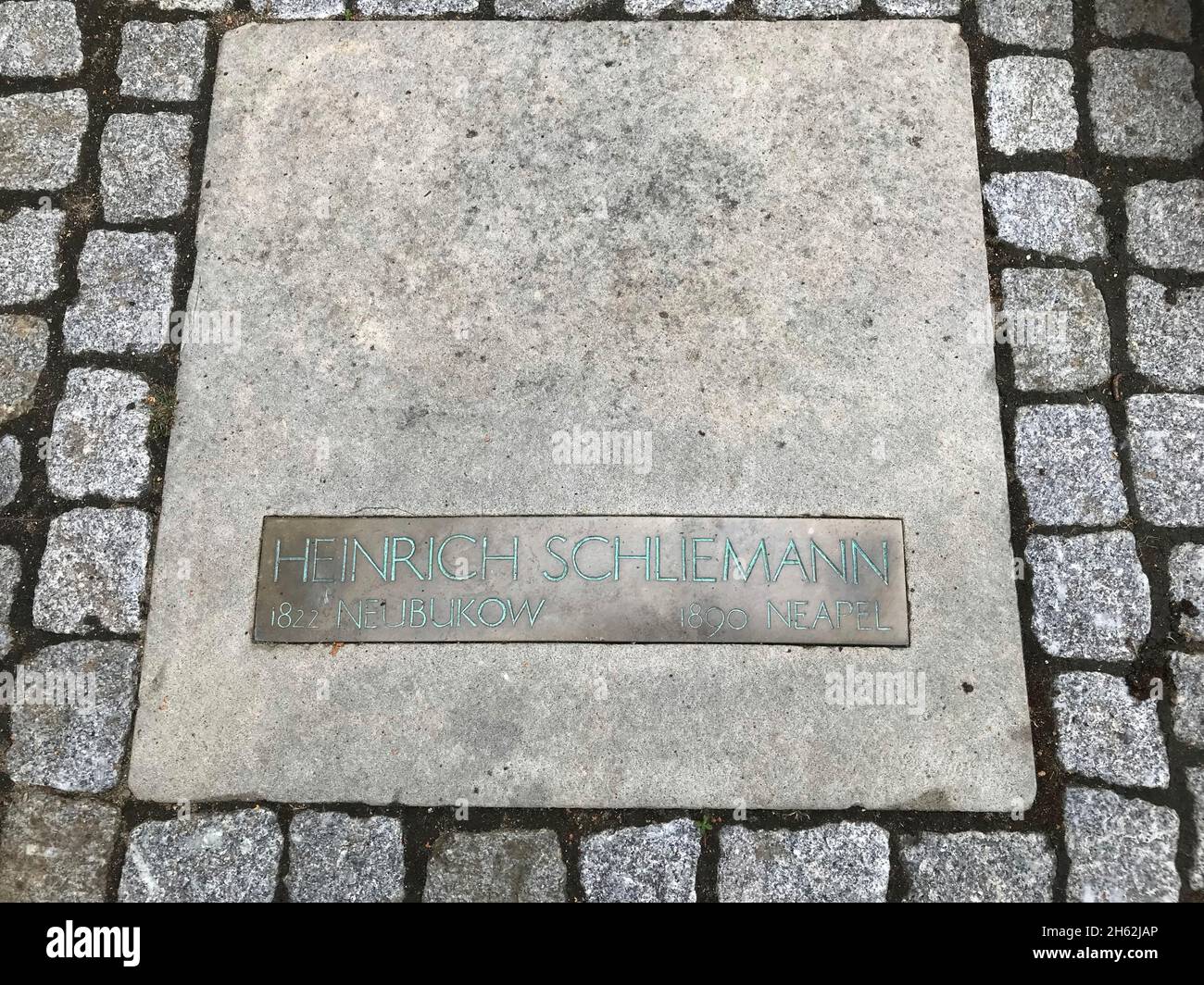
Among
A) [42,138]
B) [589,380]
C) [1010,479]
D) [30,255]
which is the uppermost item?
[42,138]

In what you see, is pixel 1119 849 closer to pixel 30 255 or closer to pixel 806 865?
pixel 806 865

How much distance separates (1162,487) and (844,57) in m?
2.11

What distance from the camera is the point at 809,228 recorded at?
3326 millimetres

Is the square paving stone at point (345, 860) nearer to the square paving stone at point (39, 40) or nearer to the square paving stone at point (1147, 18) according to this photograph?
the square paving stone at point (39, 40)

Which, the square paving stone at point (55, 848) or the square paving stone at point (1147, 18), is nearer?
the square paving stone at point (55, 848)

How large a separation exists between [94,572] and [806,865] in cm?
277

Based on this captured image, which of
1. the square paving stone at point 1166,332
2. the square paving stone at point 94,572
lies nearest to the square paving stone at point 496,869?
the square paving stone at point 94,572

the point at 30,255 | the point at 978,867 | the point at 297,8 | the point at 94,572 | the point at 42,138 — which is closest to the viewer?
the point at 978,867

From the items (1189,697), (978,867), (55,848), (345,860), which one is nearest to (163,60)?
(55,848)

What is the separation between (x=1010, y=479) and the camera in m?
3.14

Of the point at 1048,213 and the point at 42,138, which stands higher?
the point at 42,138

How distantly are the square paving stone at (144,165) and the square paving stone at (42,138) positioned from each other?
5.4 inches

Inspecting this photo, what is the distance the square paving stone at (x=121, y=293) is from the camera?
130 inches
